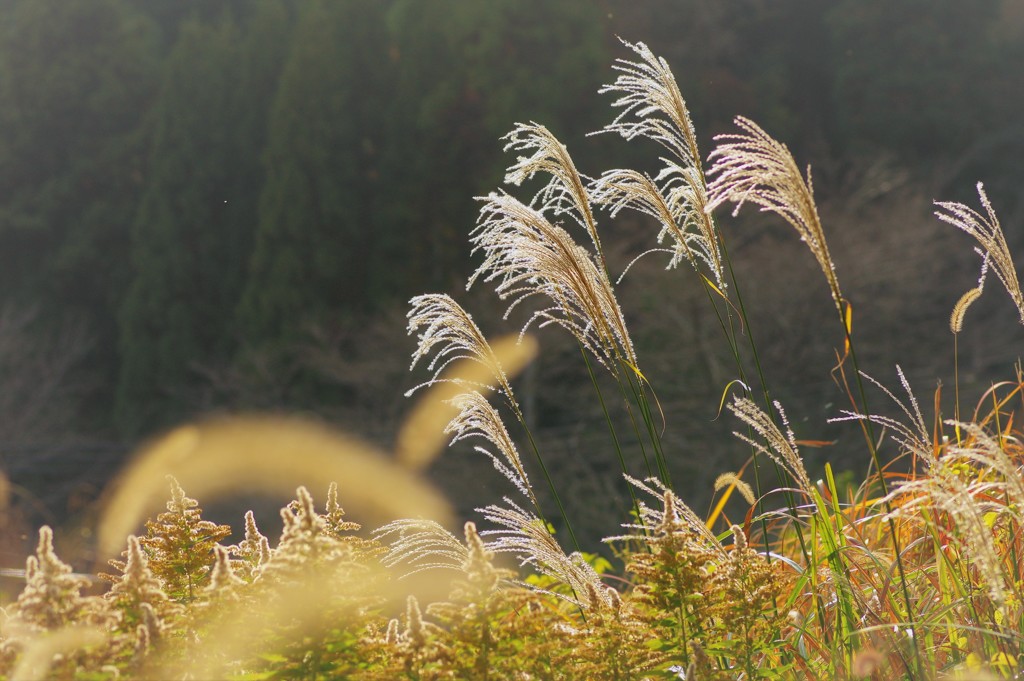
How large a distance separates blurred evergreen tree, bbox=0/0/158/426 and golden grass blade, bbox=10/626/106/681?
1299 centimetres

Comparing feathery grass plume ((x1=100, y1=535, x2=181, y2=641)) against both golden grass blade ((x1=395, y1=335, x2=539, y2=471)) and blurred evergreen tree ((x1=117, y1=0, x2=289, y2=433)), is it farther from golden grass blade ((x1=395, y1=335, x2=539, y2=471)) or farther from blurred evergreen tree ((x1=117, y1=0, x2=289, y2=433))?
blurred evergreen tree ((x1=117, y1=0, x2=289, y2=433))

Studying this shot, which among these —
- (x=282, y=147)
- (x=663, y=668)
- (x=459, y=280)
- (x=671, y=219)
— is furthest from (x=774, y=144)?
(x=282, y=147)

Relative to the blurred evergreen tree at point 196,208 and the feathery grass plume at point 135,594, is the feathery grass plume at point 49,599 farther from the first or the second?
the blurred evergreen tree at point 196,208

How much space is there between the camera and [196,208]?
12516 mm

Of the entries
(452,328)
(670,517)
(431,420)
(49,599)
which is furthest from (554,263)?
(431,420)

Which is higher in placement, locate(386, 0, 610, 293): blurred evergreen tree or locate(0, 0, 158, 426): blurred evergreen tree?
locate(0, 0, 158, 426): blurred evergreen tree

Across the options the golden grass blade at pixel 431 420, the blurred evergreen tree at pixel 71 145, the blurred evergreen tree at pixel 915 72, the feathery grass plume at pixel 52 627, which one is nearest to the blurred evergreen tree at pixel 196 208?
the blurred evergreen tree at pixel 71 145

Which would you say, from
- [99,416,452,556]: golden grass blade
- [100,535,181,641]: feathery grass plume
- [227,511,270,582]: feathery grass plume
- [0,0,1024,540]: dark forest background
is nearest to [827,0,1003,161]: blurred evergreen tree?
[0,0,1024,540]: dark forest background

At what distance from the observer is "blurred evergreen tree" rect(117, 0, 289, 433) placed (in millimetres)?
12055

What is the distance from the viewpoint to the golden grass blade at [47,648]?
4.56ft

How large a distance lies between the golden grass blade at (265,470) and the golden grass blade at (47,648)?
775cm

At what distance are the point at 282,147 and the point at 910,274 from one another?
7.05m

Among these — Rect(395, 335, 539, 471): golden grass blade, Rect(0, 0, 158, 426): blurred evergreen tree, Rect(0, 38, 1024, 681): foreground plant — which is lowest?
Rect(0, 38, 1024, 681): foreground plant

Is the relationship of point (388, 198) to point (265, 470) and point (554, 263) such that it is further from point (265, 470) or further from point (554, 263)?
point (554, 263)
